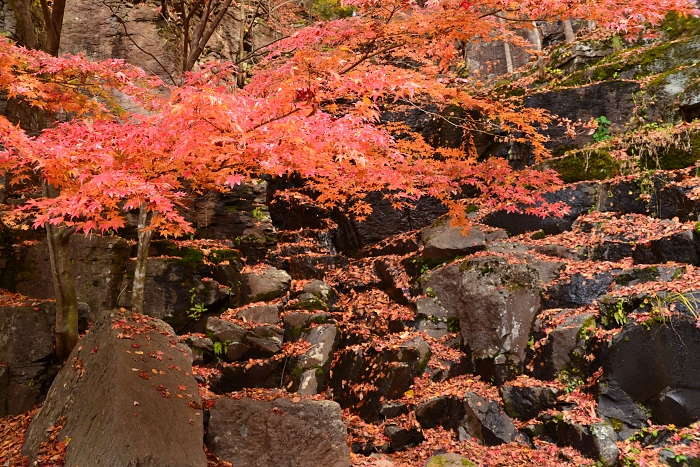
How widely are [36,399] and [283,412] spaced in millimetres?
3945

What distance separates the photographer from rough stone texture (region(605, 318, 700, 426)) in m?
5.03

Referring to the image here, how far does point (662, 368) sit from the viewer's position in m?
5.27

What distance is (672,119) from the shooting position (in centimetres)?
979

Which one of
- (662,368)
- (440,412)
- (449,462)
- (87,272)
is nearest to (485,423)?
(440,412)

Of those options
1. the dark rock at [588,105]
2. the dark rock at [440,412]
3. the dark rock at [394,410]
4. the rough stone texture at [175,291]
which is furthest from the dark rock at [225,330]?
the dark rock at [588,105]

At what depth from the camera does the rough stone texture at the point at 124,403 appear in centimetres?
372

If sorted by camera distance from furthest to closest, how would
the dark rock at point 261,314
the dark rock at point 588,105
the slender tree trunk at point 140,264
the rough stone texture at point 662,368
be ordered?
the dark rock at point 588,105, the dark rock at point 261,314, the slender tree trunk at point 140,264, the rough stone texture at point 662,368

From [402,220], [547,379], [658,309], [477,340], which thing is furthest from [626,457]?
[402,220]

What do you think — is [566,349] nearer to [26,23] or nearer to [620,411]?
[620,411]

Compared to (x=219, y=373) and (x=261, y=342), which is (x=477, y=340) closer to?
(x=261, y=342)

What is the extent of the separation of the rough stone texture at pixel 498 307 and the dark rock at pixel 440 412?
1045mm

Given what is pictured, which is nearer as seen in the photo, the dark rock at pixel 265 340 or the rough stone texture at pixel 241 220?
the dark rock at pixel 265 340

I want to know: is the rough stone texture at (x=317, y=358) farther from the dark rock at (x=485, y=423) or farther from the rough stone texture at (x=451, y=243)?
the rough stone texture at (x=451, y=243)

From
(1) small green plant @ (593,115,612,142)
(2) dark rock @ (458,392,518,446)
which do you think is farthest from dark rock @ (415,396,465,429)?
(1) small green plant @ (593,115,612,142)
